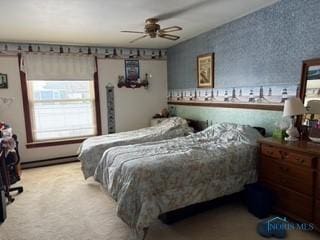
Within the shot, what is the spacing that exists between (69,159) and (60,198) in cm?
186

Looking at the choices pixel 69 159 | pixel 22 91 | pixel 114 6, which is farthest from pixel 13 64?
pixel 114 6

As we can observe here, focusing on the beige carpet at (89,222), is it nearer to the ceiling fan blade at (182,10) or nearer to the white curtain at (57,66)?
the white curtain at (57,66)

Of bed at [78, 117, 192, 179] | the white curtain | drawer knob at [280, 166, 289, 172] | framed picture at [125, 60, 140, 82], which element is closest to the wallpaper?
bed at [78, 117, 192, 179]

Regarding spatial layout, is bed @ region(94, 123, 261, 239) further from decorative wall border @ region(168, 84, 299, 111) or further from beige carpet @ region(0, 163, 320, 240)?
decorative wall border @ region(168, 84, 299, 111)

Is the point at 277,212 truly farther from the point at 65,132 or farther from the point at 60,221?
the point at 65,132

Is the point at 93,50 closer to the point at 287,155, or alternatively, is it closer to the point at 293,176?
the point at 287,155

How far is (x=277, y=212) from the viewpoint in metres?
2.60

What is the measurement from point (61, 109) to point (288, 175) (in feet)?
13.5

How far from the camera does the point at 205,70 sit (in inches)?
167

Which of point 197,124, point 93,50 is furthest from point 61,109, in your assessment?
point 197,124

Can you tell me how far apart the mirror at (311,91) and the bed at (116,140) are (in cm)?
199

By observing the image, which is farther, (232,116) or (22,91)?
(22,91)

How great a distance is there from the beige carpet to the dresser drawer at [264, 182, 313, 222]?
18cm

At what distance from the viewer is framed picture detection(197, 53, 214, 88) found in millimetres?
4088
